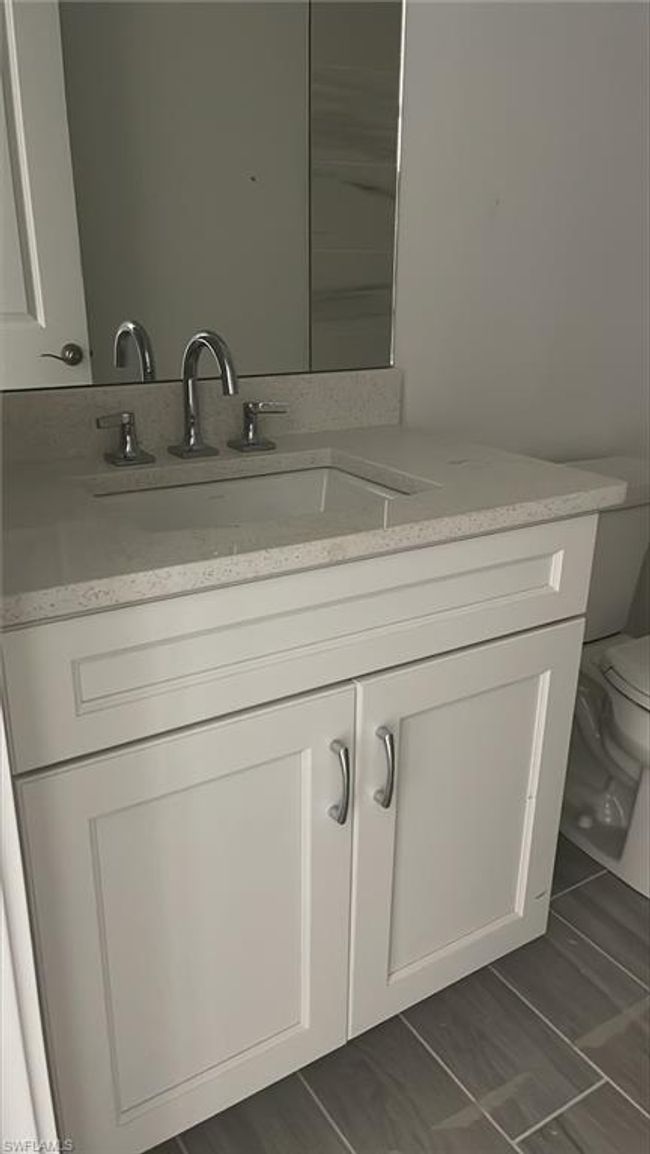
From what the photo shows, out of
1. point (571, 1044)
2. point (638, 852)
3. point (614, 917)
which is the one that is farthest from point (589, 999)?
point (638, 852)

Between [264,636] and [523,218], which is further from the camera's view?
[523,218]

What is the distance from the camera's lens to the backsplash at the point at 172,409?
1.34 m

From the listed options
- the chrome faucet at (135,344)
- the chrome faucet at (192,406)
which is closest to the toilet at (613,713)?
the chrome faucet at (192,406)

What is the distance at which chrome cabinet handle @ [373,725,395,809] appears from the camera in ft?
3.78

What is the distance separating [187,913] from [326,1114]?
18.6 inches

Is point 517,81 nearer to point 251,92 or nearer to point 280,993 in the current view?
point 251,92

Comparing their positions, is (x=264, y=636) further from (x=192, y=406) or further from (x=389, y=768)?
(x=192, y=406)

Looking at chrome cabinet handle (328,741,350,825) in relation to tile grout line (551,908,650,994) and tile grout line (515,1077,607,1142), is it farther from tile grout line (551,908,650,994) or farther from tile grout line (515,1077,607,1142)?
tile grout line (551,908,650,994)

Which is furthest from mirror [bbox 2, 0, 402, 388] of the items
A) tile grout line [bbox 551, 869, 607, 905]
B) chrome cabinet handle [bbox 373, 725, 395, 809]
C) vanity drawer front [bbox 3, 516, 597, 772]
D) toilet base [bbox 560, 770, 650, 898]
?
tile grout line [bbox 551, 869, 607, 905]

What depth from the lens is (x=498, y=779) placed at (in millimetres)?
1354

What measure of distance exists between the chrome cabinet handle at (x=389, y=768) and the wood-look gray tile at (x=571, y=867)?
77cm

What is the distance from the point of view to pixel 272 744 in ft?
3.50

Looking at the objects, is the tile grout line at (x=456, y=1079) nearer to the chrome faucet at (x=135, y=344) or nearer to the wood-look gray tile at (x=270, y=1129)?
the wood-look gray tile at (x=270, y=1129)

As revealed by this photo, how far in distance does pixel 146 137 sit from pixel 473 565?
81 centimetres
